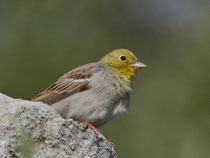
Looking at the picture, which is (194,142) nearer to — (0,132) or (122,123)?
(122,123)

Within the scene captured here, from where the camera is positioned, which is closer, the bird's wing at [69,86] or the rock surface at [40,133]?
the rock surface at [40,133]

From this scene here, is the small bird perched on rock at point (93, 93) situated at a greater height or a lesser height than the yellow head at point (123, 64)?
lesser

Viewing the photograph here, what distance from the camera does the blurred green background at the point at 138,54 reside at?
8.18 m

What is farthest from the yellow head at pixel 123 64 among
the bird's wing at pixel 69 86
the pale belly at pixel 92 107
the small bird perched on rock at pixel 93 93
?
the pale belly at pixel 92 107

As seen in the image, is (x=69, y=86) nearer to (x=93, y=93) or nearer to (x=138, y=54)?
(x=93, y=93)

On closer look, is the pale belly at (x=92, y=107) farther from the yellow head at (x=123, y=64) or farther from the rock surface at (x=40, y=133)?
the rock surface at (x=40, y=133)

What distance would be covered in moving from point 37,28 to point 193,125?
3799mm

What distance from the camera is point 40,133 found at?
493cm

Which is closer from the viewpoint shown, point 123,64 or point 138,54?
point 123,64

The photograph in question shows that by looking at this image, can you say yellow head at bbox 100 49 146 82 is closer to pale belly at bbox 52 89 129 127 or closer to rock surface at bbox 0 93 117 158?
pale belly at bbox 52 89 129 127

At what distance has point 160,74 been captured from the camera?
1001 cm

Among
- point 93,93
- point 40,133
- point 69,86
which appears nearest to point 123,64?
point 69,86

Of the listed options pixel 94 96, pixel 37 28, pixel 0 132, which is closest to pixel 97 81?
pixel 94 96

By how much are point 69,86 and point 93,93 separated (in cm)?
49
